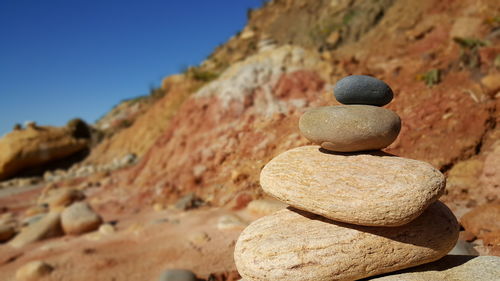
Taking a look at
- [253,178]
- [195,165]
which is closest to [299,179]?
[253,178]

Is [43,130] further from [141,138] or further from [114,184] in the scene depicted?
[114,184]

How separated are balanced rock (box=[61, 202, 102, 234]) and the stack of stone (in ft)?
14.6

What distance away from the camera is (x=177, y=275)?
399 centimetres

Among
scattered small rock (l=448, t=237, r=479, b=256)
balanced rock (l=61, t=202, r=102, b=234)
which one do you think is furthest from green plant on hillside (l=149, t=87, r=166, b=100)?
scattered small rock (l=448, t=237, r=479, b=256)

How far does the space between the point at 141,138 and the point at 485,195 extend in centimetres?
1187

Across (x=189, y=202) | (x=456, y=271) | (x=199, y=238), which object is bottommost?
(x=456, y=271)

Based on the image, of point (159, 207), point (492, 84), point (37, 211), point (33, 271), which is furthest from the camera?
point (37, 211)

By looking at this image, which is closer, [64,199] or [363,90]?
[363,90]

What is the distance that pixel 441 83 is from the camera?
6.89 meters

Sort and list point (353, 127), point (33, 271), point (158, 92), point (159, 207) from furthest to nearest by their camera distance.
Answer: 1. point (158, 92)
2. point (159, 207)
3. point (33, 271)
4. point (353, 127)

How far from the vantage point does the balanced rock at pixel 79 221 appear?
20.2 feet

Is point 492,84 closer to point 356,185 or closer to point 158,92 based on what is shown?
point 356,185

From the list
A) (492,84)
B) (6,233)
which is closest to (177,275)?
(6,233)

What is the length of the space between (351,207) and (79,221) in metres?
5.58
